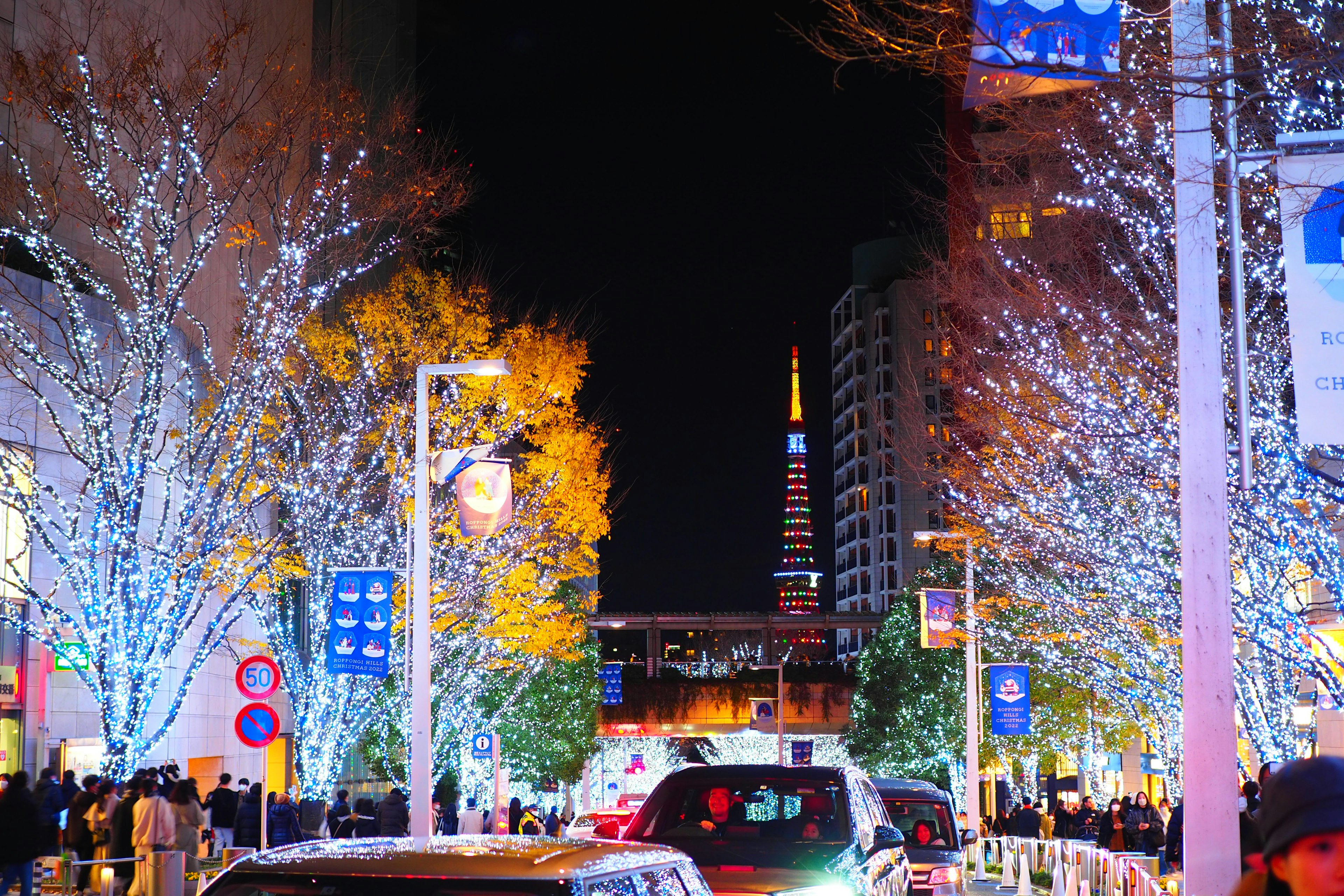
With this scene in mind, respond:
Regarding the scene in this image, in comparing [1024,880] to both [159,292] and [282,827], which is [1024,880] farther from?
[159,292]

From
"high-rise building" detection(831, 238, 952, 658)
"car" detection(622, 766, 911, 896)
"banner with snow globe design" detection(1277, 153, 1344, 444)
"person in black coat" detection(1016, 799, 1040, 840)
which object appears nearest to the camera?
"banner with snow globe design" detection(1277, 153, 1344, 444)

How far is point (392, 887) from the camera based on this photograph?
15.9 feet

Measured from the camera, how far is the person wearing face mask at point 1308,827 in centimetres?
282

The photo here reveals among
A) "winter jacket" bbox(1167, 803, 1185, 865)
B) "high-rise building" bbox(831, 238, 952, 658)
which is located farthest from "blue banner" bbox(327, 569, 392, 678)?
"high-rise building" bbox(831, 238, 952, 658)

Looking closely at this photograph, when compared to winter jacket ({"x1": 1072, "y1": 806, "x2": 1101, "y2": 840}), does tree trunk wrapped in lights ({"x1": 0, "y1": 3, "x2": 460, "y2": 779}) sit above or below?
above

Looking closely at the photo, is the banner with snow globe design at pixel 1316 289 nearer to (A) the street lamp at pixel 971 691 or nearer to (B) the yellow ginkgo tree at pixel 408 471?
(B) the yellow ginkgo tree at pixel 408 471

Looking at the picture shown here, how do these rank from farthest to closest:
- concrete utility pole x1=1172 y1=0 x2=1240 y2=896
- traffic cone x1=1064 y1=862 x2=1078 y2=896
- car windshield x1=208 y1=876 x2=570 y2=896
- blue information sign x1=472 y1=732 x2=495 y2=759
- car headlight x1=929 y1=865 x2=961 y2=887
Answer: blue information sign x1=472 y1=732 x2=495 y2=759
traffic cone x1=1064 y1=862 x2=1078 y2=896
car headlight x1=929 y1=865 x2=961 y2=887
concrete utility pole x1=1172 y1=0 x2=1240 y2=896
car windshield x1=208 y1=876 x2=570 y2=896

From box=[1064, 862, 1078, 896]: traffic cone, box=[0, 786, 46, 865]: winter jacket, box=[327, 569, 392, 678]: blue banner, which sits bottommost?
box=[1064, 862, 1078, 896]: traffic cone

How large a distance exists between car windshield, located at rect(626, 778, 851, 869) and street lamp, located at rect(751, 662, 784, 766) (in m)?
24.8

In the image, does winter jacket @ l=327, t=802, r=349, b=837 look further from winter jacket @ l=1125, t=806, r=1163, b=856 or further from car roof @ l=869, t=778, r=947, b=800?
winter jacket @ l=1125, t=806, r=1163, b=856

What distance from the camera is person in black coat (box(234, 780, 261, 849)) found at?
62.5 ft

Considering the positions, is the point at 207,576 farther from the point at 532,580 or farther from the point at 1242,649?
the point at 1242,649

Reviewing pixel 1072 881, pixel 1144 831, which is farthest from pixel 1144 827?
pixel 1072 881

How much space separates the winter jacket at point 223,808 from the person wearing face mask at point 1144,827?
14.3m
